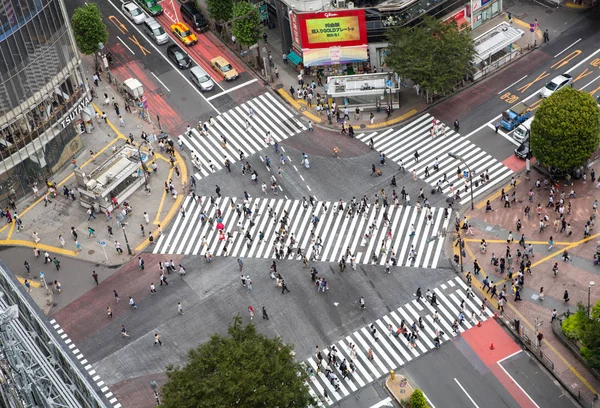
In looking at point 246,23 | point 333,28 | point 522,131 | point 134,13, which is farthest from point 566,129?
point 134,13

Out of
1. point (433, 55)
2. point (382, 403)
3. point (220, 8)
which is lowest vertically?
point (382, 403)

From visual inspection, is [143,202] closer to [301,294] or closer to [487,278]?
[301,294]

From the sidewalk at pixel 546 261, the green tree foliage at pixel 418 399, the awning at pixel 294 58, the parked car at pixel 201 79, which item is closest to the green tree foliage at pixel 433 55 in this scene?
the awning at pixel 294 58

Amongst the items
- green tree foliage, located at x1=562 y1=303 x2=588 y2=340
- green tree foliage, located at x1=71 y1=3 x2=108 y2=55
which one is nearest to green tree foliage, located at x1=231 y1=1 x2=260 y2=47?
green tree foliage, located at x1=71 y1=3 x2=108 y2=55

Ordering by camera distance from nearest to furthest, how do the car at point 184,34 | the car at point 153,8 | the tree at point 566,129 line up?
1. the tree at point 566,129
2. the car at point 184,34
3. the car at point 153,8

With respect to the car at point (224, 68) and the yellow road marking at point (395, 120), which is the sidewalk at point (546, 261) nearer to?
the yellow road marking at point (395, 120)

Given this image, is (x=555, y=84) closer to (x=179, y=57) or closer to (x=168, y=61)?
(x=179, y=57)
